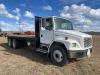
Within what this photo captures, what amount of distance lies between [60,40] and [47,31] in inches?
52.5

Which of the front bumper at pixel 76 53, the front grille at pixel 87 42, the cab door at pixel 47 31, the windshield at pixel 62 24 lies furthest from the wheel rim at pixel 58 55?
the windshield at pixel 62 24

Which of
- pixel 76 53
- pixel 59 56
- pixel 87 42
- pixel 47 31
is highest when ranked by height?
pixel 47 31

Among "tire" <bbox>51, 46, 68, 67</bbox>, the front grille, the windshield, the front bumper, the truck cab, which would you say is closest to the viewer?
the front bumper

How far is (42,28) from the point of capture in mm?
9336

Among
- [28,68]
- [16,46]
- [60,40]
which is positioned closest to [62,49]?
[60,40]

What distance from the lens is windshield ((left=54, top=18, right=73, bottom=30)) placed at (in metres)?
8.73

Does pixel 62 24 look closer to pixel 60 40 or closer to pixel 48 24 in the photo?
pixel 48 24

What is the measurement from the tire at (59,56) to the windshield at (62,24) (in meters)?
1.36

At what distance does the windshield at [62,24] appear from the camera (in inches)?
344

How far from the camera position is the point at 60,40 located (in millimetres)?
7969

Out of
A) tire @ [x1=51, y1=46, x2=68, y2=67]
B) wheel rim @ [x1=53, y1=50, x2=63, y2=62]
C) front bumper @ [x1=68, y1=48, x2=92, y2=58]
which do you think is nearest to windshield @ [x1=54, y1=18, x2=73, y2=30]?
tire @ [x1=51, y1=46, x2=68, y2=67]

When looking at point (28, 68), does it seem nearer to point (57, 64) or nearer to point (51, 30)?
point (57, 64)

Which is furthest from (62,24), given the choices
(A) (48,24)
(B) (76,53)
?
(B) (76,53)

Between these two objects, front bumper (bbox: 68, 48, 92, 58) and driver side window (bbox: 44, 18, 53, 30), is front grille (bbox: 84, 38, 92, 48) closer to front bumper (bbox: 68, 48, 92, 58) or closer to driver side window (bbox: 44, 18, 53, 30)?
front bumper (bbox: 68, 48, 92, 58)
